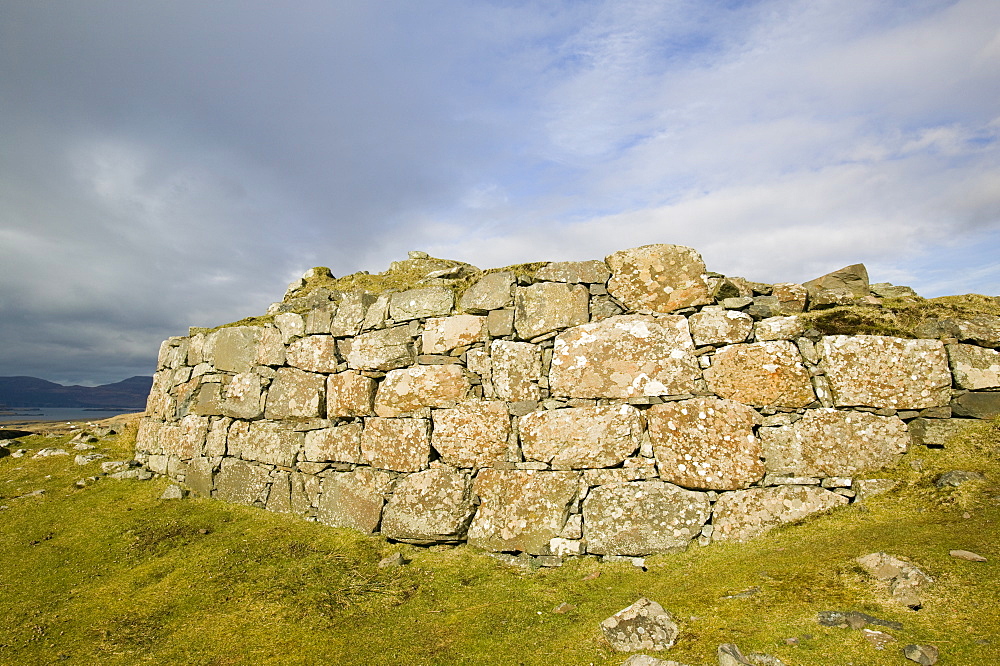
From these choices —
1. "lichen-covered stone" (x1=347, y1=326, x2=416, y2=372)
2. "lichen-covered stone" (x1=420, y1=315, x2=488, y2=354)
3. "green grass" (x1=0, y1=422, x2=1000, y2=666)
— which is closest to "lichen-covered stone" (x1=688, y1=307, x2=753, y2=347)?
"green grass" (x1=0, y1=422, x2=1000, y2=666)

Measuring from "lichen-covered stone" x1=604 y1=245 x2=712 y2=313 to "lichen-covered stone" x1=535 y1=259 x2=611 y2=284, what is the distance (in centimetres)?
15

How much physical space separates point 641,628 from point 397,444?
3.93 meters

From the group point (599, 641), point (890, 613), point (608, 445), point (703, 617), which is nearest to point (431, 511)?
point (608, 445)

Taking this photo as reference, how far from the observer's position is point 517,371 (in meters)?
6.38

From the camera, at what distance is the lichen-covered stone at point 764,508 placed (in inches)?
208

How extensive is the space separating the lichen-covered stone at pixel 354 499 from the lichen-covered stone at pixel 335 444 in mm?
244

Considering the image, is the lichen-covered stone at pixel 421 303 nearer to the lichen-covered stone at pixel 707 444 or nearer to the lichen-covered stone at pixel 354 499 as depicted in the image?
the lichen-covered stone at pixel 354 499

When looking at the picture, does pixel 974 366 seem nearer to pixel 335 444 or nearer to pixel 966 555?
pixel 966 555

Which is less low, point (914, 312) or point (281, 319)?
point (281, 319)

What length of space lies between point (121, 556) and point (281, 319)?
3.85 meters

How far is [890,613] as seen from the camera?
3.39m

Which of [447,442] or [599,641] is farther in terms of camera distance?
[447,442]

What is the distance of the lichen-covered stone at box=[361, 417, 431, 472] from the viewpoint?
21.5 ft

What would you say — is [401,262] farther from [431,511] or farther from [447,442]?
[431,511]
